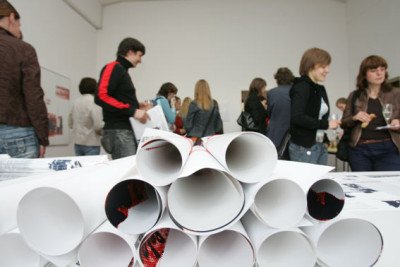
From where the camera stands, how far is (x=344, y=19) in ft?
12.2

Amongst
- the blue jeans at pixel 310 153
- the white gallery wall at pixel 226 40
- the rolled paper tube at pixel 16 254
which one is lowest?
the rolled paper tube at pixel 16 254

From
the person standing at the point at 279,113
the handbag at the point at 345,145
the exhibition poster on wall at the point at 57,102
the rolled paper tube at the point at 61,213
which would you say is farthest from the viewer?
the exhibition poster on wall at the point at 57,102

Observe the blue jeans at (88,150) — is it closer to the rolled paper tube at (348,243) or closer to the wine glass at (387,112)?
the rolled paper tube at (348,243)

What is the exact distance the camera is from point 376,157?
1.20 metres

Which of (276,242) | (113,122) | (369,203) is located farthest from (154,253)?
(113,122)

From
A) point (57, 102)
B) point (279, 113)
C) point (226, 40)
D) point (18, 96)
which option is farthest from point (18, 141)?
point (226, 40)

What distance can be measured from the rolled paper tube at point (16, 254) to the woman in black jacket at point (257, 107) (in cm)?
171

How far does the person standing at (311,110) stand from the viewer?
3.72 ft

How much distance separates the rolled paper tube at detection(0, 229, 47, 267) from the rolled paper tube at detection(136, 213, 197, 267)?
0.17m

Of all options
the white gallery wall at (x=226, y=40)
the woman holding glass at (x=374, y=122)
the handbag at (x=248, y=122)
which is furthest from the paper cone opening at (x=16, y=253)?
the white gallery wall at (x=226, y=40)

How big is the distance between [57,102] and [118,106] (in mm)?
2379

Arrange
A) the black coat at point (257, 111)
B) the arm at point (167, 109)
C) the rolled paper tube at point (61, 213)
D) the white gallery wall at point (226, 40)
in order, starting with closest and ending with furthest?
1. the rolled paper tube at point (61, 213)
2. the arm at point (167, 109)
3. the black coat at point (257, 111)
4. the white gallery wall at point (226, 40)

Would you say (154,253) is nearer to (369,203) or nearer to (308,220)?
(308,220)

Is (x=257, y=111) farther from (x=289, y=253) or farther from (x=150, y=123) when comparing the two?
(x=289, y=253)
